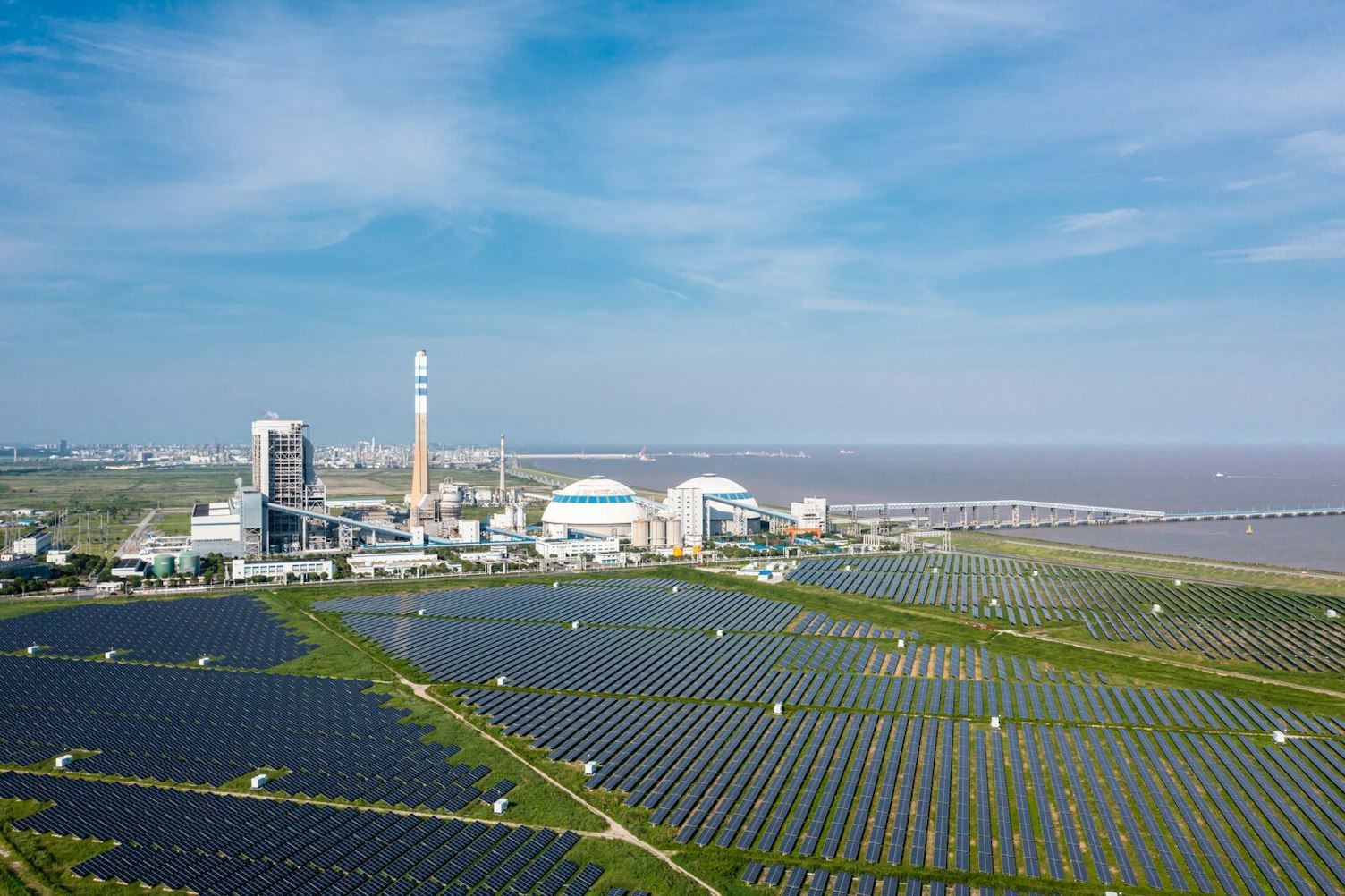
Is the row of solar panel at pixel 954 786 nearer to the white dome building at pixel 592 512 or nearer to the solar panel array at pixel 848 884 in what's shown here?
the solar panel array at pixel 848 884

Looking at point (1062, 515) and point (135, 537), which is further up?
point (1062, 515)

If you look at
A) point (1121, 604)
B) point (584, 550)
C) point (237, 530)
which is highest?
point (237, 530)

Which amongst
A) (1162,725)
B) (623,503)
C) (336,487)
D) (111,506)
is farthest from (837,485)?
(1162,725)

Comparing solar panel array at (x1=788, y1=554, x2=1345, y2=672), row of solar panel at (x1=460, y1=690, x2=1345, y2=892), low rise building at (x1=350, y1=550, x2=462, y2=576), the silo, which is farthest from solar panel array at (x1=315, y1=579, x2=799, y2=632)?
the silo

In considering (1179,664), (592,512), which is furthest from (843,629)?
(592,512)

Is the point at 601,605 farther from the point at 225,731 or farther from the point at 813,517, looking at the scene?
the point at 813,517

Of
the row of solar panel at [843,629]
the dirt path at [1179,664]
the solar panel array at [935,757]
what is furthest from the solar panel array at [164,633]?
the dirt path at [1179,664]

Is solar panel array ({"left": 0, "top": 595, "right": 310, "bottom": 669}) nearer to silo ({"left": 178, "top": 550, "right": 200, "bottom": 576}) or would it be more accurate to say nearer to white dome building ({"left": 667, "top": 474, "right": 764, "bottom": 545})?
silo ({"left": 178, "top": 550, "right": 200, "bottom": 576})
